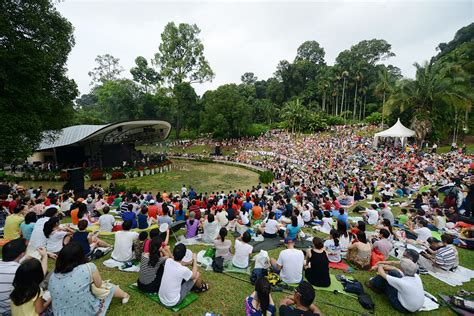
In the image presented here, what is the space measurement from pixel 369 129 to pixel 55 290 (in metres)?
36.6

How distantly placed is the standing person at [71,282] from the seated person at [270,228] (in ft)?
15.0

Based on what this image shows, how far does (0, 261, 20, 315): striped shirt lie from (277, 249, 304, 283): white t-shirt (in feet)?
12.4

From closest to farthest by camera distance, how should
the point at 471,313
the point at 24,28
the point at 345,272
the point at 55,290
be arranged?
the point at 55,290
the point at 471,313
the point at 345,272
the point at 24,28

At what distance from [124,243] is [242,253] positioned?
2426mm

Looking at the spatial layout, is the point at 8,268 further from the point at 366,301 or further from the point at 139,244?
the point at 366,301

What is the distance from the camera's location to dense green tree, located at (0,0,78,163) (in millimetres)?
9680

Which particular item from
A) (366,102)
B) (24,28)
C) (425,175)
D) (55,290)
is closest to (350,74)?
(366,102)

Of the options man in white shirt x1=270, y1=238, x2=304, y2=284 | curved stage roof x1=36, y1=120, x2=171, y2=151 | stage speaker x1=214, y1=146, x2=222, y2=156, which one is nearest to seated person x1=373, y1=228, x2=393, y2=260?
man in white shirt x1=270, y1=238, x2=304, y2=284

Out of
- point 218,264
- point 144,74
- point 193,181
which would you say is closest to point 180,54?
point 144,74

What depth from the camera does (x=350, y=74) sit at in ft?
141

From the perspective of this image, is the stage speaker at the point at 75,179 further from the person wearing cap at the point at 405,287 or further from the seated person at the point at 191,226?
the person wearing cap at the point at 405,287

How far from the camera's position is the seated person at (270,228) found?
6399 mm

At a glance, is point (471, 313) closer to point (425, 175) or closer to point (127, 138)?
point (425, 175)

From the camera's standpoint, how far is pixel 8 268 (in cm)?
269
